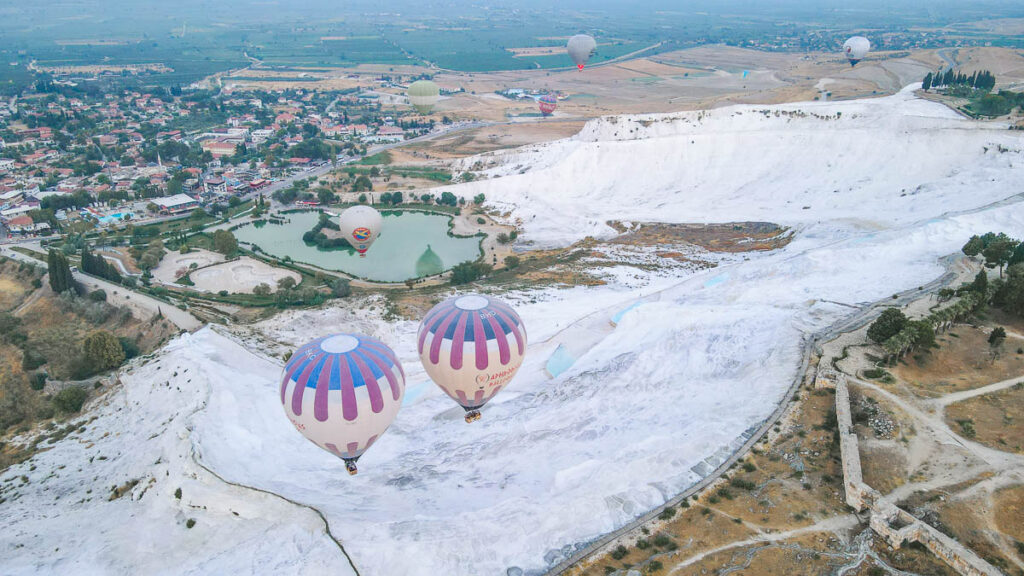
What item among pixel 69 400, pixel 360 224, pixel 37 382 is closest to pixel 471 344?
pixel 69 400

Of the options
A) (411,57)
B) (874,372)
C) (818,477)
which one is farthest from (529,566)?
(411,57)

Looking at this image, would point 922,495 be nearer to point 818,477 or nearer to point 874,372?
point 818,477

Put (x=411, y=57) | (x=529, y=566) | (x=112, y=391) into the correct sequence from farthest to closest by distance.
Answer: (x=411, y=57)
(x=112, y=391)
(x=529, y=566)

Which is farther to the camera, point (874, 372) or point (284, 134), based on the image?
point (284, 134)

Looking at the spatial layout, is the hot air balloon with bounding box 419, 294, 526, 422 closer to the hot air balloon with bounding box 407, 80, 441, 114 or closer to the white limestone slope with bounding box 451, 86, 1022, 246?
the white limestone slope with bounding box 451, 86, 1022, 246

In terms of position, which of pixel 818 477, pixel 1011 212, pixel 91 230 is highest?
pixel 1011 212

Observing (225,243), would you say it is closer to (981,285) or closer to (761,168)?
(761,168)
